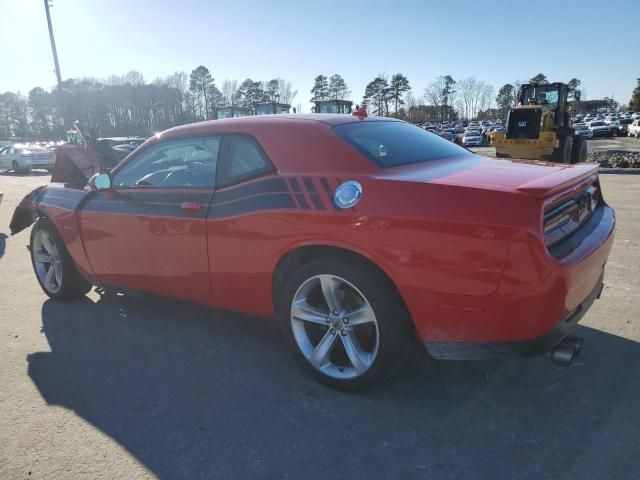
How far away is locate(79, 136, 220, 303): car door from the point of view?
3338mm

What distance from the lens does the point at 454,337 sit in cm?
242

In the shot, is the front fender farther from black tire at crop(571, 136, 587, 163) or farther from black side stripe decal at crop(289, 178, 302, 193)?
black tire at crop(571, 136, 587, 163)

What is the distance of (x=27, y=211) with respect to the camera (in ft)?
16.3

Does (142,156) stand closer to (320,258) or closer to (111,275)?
(111,275)

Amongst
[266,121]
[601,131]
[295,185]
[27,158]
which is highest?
[266,121]

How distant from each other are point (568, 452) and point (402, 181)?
1.53 meters

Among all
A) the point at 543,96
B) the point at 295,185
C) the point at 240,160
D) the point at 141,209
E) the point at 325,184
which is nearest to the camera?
the point at 325,184

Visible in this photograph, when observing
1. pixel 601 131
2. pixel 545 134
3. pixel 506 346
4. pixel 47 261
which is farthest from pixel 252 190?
pixel 601 131

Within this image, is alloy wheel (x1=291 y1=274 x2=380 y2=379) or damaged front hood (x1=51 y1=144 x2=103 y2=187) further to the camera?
damaged front hood (x1=51 y1=144 x2=103 y2=187)

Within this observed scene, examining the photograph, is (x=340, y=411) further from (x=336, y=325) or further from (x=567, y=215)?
(x=567, y=215)

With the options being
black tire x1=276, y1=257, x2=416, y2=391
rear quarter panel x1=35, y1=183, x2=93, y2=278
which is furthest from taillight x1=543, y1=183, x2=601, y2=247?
rear quarter panel x1=35, y1=183, x2=93, y2=278

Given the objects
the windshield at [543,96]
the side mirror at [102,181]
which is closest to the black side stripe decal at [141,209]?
the side mirror at [102,181]

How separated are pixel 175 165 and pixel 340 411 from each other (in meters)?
2.22

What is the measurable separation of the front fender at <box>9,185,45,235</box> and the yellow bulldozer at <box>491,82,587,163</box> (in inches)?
591
